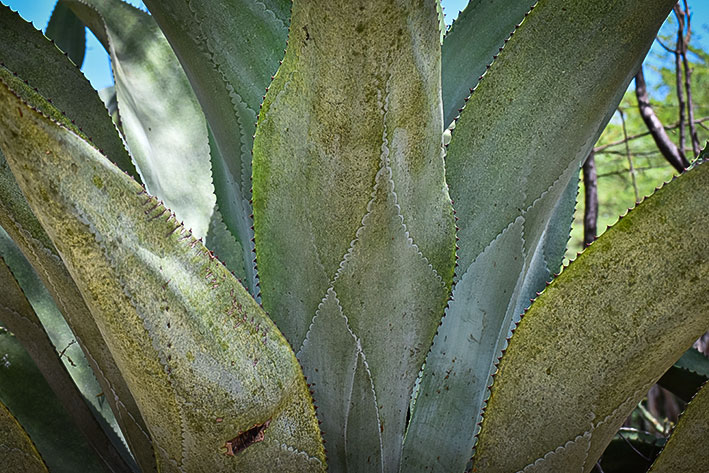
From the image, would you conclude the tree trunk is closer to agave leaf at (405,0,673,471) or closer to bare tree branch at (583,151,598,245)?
bare tree branch at (583,151,598,245)

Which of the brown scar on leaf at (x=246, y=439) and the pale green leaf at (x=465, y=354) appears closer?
the brown scar on leaf at (x=246, y=439)

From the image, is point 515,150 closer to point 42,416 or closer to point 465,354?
point 465,354

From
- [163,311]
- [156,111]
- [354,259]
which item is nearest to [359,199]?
[354,259]

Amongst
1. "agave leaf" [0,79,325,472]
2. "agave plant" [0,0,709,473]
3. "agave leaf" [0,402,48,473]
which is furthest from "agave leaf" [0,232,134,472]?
"agave leaf" [0,79,325,472]

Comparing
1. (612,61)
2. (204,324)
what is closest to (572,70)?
(612,61)

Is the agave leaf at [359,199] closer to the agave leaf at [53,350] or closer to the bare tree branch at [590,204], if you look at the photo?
the agave leaf at [53,350]

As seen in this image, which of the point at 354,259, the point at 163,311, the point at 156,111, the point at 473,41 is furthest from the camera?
the point at 156,111

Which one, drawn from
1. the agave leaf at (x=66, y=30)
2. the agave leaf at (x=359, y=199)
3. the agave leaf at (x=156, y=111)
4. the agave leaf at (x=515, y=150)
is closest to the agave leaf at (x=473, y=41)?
the agave leaf at (x=515, y=150)
